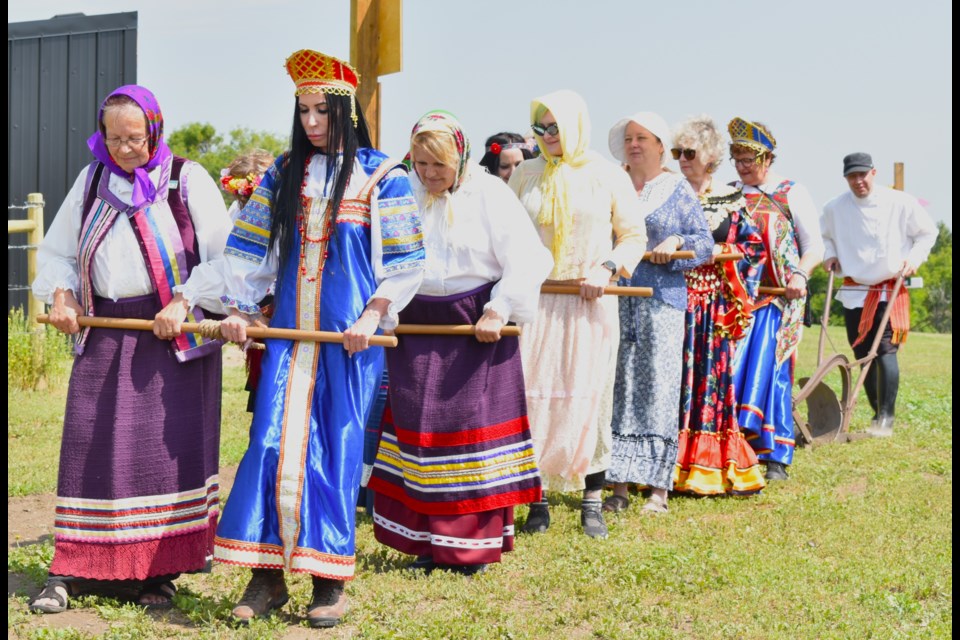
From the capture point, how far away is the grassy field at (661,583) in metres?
4.51

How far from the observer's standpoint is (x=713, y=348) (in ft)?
23.7

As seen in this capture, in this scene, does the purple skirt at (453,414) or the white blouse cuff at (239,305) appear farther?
the purple skirt at (453,414)

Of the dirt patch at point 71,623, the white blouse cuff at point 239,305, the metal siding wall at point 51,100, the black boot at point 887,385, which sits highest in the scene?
the metal siding wall at point 51,100

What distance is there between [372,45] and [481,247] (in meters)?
1.41

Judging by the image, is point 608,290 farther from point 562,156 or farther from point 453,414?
point 453,414

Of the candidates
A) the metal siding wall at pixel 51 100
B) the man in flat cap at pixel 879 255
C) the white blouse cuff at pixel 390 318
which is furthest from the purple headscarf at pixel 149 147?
the metal siding wall at pixel 51 100

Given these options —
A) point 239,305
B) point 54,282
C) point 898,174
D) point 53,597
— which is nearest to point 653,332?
point 239,305

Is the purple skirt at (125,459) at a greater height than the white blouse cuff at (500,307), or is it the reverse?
the white blouse cuff at (500,307)

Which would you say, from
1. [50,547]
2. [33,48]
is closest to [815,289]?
[33,48]

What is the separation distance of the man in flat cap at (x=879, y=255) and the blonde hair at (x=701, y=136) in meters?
2.99

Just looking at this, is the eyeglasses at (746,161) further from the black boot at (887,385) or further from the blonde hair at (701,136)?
the black boot at (887,385)

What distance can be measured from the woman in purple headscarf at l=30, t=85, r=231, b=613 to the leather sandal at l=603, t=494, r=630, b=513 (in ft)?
8.28

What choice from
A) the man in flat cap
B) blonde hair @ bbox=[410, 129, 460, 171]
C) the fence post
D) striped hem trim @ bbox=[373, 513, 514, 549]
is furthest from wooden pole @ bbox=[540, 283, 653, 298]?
the fence post

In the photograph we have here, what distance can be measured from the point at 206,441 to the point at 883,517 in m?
3.56
